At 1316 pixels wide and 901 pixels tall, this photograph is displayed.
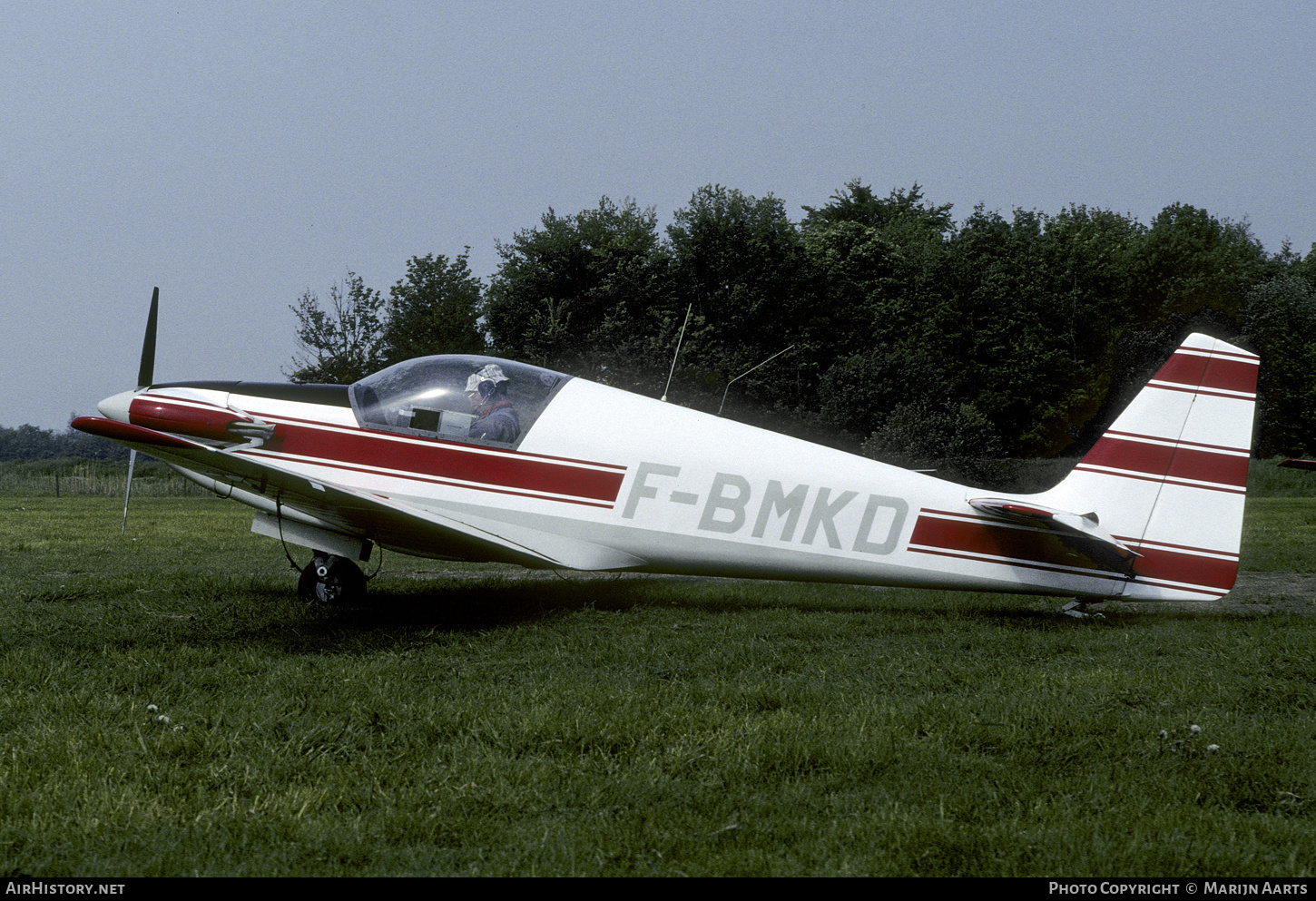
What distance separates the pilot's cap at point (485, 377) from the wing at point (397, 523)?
37.2 inches

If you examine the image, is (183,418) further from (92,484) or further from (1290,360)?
(1290,360)

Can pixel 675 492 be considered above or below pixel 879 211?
below

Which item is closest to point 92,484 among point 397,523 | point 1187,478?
point 397,523

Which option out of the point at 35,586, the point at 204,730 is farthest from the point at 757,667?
the point at 35,586

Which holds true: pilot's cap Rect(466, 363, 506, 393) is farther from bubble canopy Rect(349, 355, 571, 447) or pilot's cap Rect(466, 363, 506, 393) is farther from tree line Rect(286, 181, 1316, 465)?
tree line Rect(286, 181, 1316, 465)

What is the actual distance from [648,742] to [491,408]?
11.9ft

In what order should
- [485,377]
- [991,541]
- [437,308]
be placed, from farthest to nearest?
[437,308]
[485,377]
[991,541]

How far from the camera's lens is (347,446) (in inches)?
267

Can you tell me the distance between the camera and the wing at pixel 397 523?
223 inches

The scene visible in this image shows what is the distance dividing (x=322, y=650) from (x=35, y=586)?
153 inches

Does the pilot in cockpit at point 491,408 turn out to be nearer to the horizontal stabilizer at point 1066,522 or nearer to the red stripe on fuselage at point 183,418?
the red stripe on fuselage at point 183,418

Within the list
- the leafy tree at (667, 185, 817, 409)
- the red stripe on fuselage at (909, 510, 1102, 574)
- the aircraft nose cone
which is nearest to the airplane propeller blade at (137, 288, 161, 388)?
the aircraft nose cone

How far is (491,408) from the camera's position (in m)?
6.69

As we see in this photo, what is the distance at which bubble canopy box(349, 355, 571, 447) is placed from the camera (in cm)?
668
